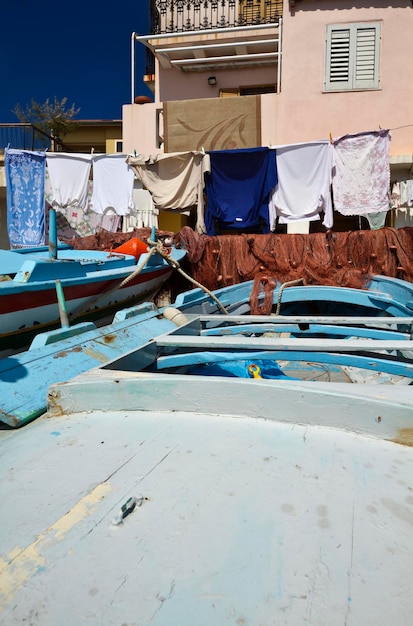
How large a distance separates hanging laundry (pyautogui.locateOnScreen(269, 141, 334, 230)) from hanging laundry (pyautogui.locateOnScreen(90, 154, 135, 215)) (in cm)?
342

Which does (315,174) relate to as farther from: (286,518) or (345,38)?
(286,518)

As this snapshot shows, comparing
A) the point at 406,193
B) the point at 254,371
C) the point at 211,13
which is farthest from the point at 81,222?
the point at 254,371

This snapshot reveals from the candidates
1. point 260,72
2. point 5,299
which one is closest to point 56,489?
point 5,299

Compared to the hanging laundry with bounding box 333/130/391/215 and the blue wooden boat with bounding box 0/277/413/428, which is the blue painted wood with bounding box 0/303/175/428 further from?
the hanging laundry with bounding box 333/130/391/215

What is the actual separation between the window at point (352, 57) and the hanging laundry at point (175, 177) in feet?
15.8

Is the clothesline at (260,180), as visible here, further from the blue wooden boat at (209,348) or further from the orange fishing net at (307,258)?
the blue wooden boat at (209,348)

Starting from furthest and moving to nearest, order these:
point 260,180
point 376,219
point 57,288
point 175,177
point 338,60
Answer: point 338,60
point 376,219
point 175,177
point 260,180
point 57,288

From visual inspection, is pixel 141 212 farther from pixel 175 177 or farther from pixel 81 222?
pixel 175 177

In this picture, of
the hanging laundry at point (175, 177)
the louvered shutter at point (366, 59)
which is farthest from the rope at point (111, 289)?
the louvered shutter at point (366, 59)

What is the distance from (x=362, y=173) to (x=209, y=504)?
9098 millimetres

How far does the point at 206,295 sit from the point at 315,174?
495 cm

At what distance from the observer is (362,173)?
908 centimetres

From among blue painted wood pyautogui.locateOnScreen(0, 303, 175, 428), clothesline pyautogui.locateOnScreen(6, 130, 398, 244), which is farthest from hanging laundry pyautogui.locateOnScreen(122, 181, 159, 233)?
blue painted wood pyautogui.locateOnScreen(0, 303, 175, 428)

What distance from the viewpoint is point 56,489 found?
4.60ft
